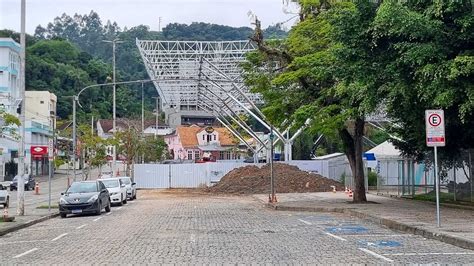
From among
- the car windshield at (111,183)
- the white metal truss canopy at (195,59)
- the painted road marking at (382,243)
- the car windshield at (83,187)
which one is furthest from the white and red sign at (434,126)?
the white metal truss canopy at (195,59)

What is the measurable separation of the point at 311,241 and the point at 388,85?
297 inches

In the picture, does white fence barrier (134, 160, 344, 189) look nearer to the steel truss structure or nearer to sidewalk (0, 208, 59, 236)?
the steel truss structure

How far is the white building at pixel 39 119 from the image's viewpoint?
8819 centimetres

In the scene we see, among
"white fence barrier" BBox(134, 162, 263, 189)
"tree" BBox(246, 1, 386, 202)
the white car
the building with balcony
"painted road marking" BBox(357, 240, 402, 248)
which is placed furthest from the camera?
the building with balcony

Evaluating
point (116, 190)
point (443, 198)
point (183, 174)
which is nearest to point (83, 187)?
point (116, 190)

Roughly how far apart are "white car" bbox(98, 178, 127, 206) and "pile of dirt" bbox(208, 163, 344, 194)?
16.1 metres

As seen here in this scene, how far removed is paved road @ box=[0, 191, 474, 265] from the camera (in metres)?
13.3

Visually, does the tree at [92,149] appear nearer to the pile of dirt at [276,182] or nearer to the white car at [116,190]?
the pile of dirt at [276,182]

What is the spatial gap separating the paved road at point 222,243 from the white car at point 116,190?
11.9 metres

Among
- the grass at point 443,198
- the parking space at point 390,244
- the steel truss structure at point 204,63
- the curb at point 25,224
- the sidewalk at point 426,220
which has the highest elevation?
the steel truss structure at point 204,63

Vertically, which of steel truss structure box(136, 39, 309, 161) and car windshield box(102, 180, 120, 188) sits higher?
steel truss structure box(136, 39, 309, 161)

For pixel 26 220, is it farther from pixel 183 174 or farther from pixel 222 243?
pixel 183 174

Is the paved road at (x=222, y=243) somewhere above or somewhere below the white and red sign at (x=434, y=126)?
below

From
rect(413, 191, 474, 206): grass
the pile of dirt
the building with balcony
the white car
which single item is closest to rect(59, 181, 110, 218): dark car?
the white car
